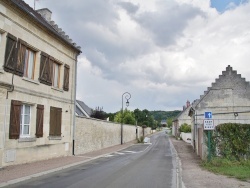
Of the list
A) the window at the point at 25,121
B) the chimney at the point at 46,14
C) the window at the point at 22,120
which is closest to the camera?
the window at the point at 22,120

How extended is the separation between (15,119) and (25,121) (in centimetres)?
136

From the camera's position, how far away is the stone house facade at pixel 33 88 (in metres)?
13.0

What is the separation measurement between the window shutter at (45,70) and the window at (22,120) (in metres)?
1.57

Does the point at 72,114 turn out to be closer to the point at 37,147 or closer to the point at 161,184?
the point at 37,147

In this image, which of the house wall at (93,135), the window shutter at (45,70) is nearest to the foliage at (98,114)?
the house wall at (93,135)

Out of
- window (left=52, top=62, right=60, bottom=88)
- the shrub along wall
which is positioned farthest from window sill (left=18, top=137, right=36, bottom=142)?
the shrub along wall

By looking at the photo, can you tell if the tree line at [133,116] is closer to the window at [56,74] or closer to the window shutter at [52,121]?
the window at [56,74]

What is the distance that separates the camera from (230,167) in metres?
13.4

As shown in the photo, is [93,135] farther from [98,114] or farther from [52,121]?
[98,114]

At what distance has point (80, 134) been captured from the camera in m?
21.5

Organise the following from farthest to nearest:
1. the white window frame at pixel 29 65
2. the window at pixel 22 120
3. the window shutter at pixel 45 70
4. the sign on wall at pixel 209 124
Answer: the window shutter at pixel 45 70 → the white window frame at pixel 29 65 → the sign on wall at pixel 209 124 → the window at pixel 22 120

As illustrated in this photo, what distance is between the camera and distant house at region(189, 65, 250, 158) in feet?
80.2

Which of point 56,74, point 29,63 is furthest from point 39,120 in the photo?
point 56,74

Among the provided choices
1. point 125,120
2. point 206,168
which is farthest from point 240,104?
point 125,120
